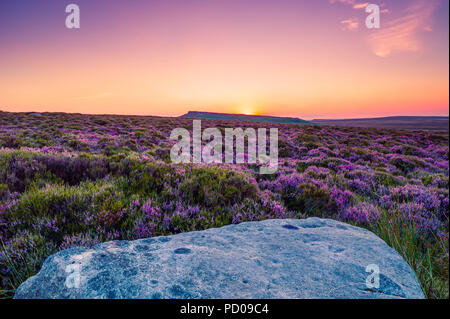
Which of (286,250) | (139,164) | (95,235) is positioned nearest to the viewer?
(286,250)

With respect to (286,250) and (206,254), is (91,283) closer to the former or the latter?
(206,254)

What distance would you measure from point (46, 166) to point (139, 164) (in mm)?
2419

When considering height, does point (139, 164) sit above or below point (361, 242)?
above

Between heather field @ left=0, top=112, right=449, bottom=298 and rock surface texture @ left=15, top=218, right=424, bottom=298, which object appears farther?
heather field @ left=0, top=112, right=449, bottom=298

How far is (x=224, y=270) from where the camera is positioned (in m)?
2.23

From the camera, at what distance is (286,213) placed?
5.02 m

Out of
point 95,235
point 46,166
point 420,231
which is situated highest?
point 46,166

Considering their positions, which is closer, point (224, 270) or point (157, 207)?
point (224, 270)

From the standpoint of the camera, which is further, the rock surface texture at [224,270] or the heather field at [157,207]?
the heather field at [157,207]

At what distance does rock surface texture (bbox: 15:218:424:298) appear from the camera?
193 centimetres

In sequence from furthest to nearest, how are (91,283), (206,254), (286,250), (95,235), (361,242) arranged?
(95,235), (361,242), (286,250), (206,254), (91,283)

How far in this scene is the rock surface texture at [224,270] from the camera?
76.0 inches
